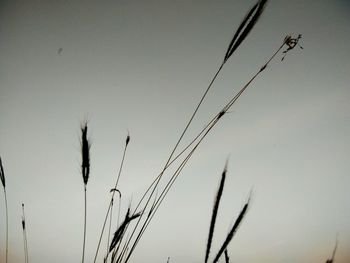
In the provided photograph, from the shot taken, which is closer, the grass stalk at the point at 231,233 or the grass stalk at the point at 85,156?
the grass stalk at the point at 231,233

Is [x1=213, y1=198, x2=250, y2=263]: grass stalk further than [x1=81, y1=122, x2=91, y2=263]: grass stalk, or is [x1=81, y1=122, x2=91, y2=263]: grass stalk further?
[x1=81, y1=122, x2=91, y2=263]: grass stalk

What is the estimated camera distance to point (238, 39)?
1.10 metres

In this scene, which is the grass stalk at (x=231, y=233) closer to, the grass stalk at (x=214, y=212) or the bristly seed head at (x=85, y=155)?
the grass stalk at (x=214, y=212)

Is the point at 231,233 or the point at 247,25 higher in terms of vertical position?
the point at 247,25

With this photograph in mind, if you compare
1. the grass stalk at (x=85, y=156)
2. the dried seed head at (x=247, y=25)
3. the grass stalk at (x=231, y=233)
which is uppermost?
the dried seed head at (x=247, y=25)

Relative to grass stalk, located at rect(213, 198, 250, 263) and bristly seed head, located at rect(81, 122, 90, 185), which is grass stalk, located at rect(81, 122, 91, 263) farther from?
grass stalk, located at rect(213, 198, 250, 263)

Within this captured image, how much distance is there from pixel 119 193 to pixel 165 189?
40cm

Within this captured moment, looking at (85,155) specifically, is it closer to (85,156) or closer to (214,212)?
(85,156)

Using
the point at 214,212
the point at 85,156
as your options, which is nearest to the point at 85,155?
the point at 85,156

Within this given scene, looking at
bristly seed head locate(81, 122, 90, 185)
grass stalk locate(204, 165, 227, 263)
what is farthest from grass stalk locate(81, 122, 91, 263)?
grass stalk locate(204, 165, 227, 263)

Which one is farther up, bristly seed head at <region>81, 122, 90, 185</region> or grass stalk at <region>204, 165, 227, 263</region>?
bristly seed head at <region>81, 122, 90, 185</region>

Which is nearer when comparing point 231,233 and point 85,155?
point 231,233

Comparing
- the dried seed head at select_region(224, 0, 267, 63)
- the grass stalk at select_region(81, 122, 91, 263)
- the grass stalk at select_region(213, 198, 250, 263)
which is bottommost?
the grass stalk at select_region(213, 198, 250, 263)

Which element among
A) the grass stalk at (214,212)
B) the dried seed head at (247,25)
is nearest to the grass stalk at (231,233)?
the grass stalk at (214,212)
